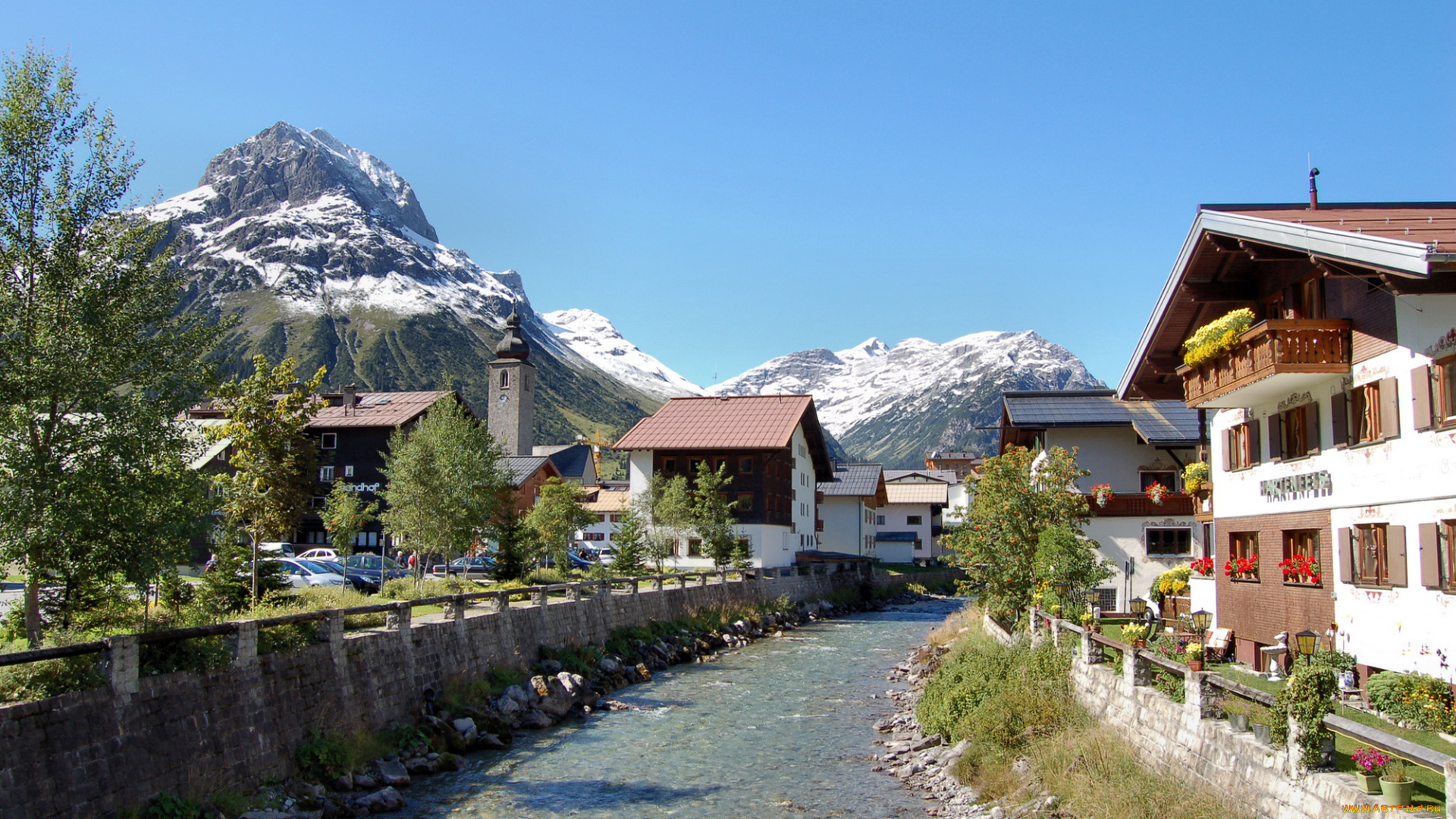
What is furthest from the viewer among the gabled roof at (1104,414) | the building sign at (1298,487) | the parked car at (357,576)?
the gabled roof at (1104,414)

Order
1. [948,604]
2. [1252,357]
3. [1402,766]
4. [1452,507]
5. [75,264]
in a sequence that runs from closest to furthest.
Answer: [1402,766] < [1452,507] < [75,264] < [1252,357] < [948,604]

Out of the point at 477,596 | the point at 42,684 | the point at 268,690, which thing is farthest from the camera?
the point at 477,596

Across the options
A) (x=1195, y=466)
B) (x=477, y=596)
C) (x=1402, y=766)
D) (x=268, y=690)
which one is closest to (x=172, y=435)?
(x=268, y=690)

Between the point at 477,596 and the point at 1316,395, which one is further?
the point at 477,596

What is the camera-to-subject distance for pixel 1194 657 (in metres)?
14.8

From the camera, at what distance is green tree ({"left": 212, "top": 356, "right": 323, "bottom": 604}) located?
29.6 metres

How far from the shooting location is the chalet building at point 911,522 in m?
92.7

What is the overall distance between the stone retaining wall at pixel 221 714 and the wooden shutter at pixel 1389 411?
1836cm

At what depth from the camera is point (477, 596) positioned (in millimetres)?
25703

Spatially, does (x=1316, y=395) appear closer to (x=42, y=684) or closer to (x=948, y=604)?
(x=42, y=684)

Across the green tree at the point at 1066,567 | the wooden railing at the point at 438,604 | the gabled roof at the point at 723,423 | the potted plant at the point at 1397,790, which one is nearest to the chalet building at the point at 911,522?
the gabled roof at the point at 723,423

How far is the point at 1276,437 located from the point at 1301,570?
9.99 ft

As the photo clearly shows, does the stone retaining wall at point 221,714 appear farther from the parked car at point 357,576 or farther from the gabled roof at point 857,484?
the gabled roof at point 857,484

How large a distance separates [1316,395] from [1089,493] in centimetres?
1723
